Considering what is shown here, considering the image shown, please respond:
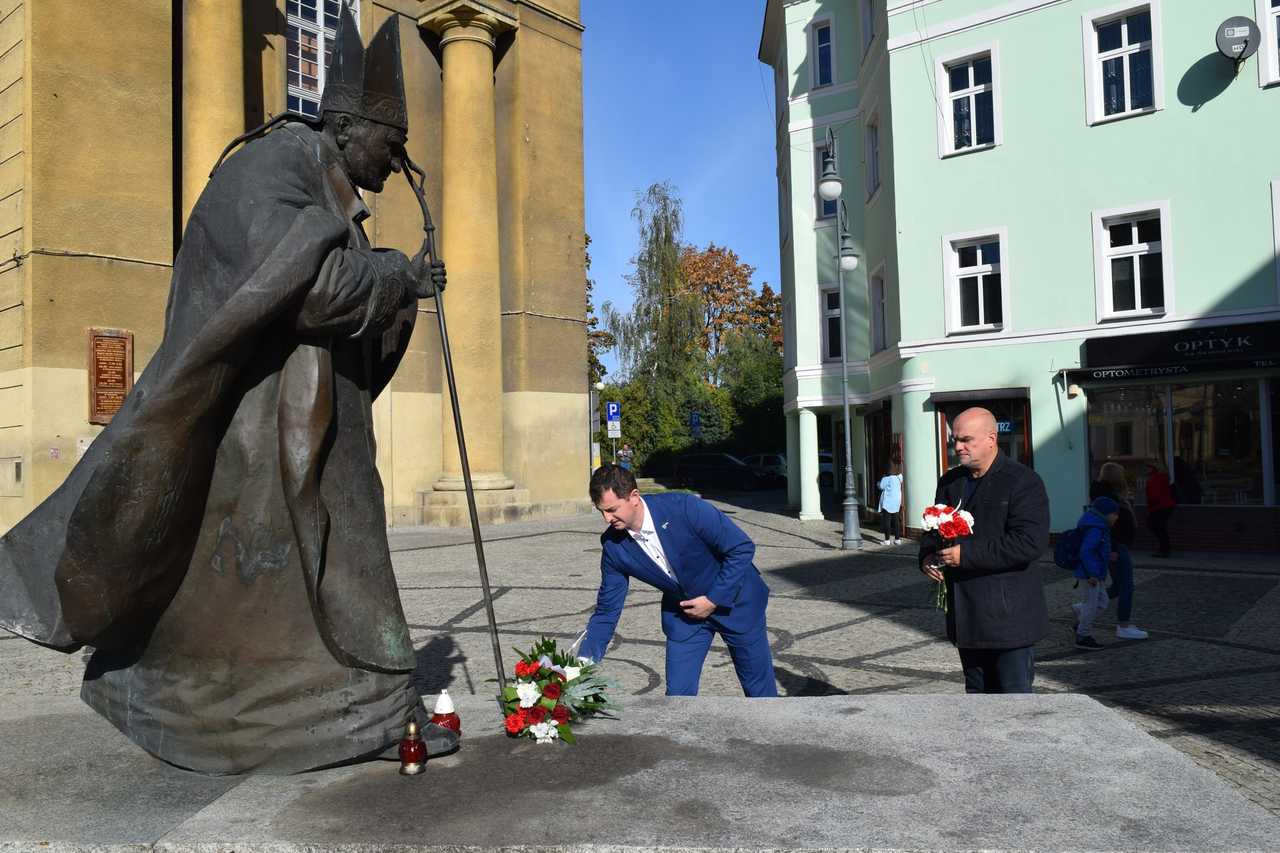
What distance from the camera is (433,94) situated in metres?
23.5

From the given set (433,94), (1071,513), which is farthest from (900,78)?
(433,94)

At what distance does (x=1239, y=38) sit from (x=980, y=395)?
21.9 ft

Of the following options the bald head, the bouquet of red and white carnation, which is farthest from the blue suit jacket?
the bald head

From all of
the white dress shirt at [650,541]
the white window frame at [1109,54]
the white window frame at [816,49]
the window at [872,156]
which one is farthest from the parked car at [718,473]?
the white dress shirt at [650,541]

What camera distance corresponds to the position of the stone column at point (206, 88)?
17.8 metres

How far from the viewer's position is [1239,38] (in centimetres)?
1546

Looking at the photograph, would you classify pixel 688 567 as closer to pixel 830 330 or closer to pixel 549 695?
pixel 549 695

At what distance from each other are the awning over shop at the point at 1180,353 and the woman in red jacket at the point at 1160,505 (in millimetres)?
1727

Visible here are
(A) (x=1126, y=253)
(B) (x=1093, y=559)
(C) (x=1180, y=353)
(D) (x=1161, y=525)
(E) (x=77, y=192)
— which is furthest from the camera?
(A) (x=1126, y=253)

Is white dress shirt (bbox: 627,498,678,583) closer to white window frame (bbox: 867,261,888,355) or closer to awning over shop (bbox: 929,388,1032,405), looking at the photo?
awning over shop (bbox: 929,388,1032,405)

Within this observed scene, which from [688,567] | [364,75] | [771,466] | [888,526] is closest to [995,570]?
[688,567]

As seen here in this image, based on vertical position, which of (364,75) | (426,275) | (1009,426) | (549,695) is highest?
(364,75)

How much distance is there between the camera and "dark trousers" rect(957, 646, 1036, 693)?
4656 millimetres

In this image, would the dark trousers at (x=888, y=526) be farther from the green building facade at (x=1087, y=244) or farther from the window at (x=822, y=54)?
the window at (x=822, y=54)
